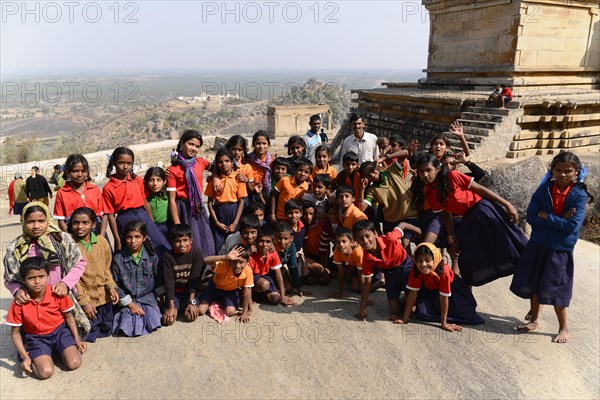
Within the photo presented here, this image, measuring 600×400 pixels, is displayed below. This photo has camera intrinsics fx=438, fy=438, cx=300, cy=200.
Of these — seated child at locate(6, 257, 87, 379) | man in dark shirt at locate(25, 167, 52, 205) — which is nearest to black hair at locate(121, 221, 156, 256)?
seated child at locate(6, 257, 87, 379)

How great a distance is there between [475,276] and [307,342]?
5.42 ft

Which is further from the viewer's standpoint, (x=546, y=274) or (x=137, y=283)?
(x=137, y=283)

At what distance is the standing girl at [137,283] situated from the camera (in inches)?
142

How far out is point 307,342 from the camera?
11.6 ft

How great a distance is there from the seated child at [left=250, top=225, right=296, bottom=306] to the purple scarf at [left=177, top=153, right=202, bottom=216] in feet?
2.68

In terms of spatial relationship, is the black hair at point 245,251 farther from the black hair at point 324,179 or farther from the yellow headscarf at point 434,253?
the yellow headscarf at point 434,253

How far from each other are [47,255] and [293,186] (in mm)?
2312

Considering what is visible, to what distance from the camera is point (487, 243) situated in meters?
3.90

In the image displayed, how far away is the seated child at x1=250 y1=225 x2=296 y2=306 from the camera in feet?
12.9

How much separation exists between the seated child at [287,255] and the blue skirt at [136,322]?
1.23 m

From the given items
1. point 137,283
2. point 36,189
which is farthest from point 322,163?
point 36,189

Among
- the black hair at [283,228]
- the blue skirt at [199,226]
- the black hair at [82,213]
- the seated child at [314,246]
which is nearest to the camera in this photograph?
the black hair at [82,213]

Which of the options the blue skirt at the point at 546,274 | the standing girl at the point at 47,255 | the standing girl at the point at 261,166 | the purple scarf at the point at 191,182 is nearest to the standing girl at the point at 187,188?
the purple scarf at the point at 191,182

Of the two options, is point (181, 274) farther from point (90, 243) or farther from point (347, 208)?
point (347, 208)
